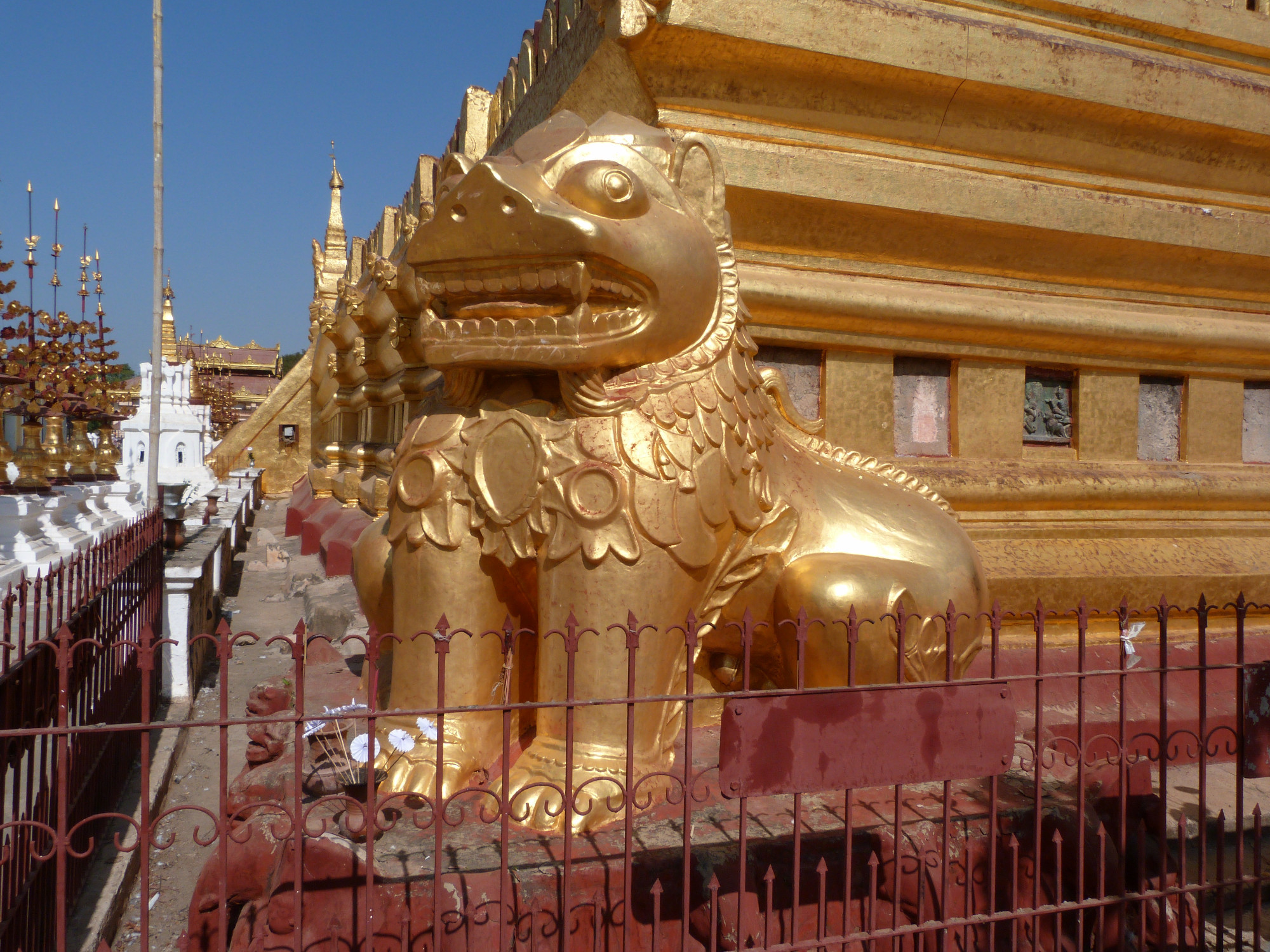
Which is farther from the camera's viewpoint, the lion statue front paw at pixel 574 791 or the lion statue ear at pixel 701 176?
the lion statue ear at pixel 701 176

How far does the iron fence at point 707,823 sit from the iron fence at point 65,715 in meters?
0.09

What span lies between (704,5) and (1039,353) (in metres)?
2.44

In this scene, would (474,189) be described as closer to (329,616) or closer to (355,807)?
(355,807)

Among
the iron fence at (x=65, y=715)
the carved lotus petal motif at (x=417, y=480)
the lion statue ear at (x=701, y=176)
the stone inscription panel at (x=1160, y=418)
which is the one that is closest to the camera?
the iron fence at (x=65, y=715)

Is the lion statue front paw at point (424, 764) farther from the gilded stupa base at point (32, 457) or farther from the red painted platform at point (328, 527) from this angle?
the gilded stupa base at point (32, 457)

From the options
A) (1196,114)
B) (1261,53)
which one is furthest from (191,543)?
(1261,53)

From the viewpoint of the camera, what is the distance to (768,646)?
9.39 ft

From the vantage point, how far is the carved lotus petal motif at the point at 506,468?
98.3 inches

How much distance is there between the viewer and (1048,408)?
4.94 metres

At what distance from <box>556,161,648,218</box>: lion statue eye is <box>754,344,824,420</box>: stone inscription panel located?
1997 mm

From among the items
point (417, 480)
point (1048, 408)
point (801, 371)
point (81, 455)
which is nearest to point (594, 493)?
point (417, 480)

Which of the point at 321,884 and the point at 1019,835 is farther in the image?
the point at 1019,835

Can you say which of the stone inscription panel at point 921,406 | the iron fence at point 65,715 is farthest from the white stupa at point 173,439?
the stone inscription panel at point 921,406

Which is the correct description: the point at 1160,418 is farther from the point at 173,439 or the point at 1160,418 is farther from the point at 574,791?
the point at 173,439
